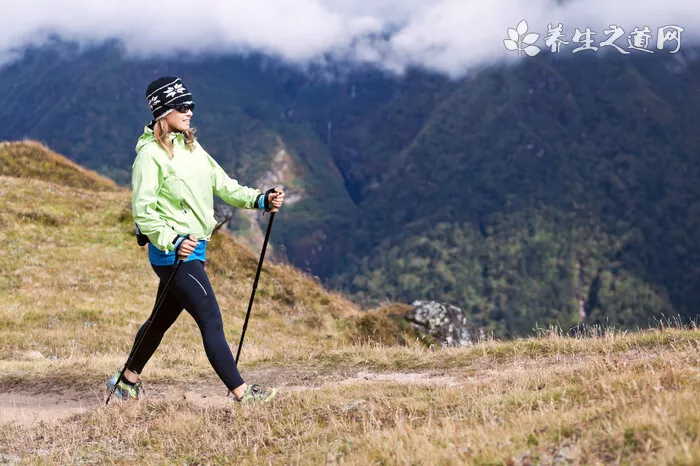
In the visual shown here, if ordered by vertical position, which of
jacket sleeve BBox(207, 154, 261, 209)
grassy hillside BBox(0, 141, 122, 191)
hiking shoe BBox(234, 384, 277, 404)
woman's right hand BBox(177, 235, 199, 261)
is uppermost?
grassy hillside BBox(0, 141, 122, 191)

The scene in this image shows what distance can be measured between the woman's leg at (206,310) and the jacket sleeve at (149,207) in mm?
469

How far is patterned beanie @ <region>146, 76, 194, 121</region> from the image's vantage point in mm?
7078

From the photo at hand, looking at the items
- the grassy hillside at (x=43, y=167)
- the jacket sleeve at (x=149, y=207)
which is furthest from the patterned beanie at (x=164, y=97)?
the grassy hillside at (x=43, y=167)

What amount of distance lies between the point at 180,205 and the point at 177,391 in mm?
3438

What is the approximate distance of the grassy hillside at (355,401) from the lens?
426 cm

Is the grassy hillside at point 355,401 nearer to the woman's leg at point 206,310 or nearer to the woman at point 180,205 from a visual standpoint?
the woman's leg at point 206,310

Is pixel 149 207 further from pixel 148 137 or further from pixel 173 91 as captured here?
pixel 173 91

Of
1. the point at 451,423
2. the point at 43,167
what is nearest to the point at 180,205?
the point at 451,423

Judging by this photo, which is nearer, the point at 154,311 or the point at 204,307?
the point at 204,307

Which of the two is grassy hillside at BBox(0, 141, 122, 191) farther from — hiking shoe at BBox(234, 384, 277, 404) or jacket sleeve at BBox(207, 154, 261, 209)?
hiking shoe at BBox(234, 384, 277, 404)

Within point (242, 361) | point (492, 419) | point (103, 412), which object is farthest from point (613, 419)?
point (242, 361)

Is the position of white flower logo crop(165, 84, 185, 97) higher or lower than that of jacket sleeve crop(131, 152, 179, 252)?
higher

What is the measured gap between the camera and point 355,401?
694 cm

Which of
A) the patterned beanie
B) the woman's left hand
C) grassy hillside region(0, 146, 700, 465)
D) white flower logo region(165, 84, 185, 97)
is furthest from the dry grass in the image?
white flower logo region(165, 84, 185, 97)
